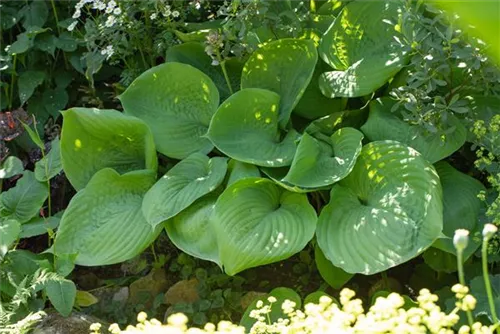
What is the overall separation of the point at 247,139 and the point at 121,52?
59 centimetres

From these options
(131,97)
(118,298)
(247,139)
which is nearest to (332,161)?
(247,139)

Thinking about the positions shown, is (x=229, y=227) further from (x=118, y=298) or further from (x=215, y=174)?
(x=118, y=298)

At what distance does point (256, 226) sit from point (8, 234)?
2.35 ft

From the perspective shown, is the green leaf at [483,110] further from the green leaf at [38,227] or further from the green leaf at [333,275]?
the green leaf at [38,227]

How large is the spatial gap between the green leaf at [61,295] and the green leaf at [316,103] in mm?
914

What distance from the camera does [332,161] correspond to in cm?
198

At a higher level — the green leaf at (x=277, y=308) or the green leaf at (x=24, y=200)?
the green leaf at (x=24, y=200)

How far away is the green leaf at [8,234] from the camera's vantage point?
192cm

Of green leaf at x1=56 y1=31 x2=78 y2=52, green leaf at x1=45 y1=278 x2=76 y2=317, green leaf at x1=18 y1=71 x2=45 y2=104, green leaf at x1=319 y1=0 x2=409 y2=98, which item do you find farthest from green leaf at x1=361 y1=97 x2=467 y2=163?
green leaf at x1=18 y1=71 x2=45 y2=104

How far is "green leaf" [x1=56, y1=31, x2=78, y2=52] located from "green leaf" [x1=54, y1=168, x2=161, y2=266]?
0.76 metres

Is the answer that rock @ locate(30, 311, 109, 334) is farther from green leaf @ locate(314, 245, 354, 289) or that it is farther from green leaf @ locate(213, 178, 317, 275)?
green leaf @ locate(314, 245, 354, 289)

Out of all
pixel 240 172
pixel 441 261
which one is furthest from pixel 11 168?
pixel 441 261

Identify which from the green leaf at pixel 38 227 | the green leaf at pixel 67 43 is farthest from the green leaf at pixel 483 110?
the green leaf at pixel 67 43

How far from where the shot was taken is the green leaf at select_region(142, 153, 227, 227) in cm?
196
